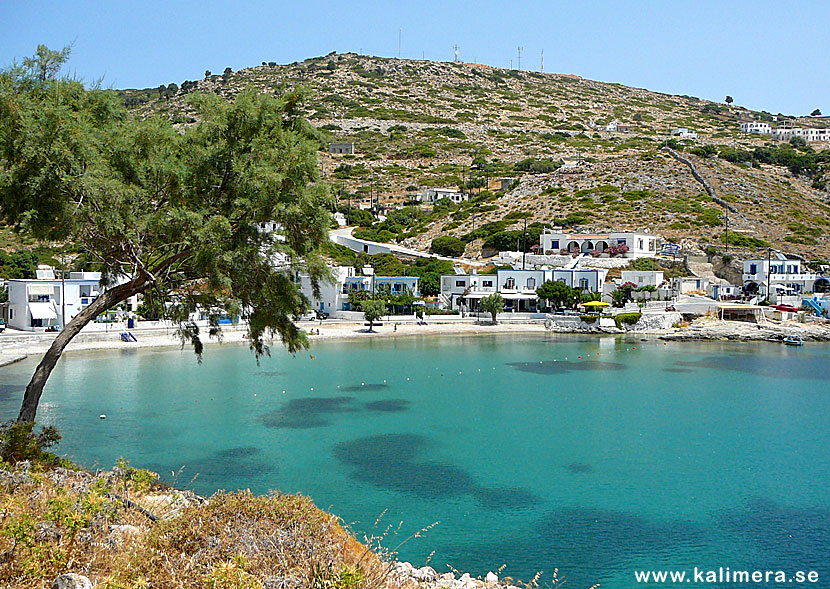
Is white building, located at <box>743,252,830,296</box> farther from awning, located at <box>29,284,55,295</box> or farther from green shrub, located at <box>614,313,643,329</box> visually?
awning, located at <box>29,284,55,295</box>

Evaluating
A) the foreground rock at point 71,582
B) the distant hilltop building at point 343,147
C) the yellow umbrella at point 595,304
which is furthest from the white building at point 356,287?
the distant hilltop building at point 343,147

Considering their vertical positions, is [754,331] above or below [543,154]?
below

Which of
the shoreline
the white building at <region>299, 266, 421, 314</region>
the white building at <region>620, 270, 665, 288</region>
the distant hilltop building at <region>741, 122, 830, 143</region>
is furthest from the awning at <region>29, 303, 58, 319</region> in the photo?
the distant hilltop building at <region>741, 122, 830, 143</region>

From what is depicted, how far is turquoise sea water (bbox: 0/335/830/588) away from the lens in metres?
13.7

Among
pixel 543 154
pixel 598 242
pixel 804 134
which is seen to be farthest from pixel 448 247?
pixel 804 134

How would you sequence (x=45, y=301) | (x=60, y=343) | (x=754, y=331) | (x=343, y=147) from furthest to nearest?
(x=343, y=147) < (x=754, y=331) < (x=45, y=301) < (x=60, y=343)

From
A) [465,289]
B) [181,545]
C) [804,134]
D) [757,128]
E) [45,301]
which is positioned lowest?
[181,545]

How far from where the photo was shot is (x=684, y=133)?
13312 centimetres

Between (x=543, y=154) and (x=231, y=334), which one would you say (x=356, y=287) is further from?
(x=543, y=154)

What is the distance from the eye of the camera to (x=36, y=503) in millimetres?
7828

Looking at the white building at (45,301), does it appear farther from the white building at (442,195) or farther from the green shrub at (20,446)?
the white building at (442,195)

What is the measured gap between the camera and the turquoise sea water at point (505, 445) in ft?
44.9

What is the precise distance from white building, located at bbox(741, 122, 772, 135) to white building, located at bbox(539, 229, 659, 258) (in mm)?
94829

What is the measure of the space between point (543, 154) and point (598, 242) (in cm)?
5185
